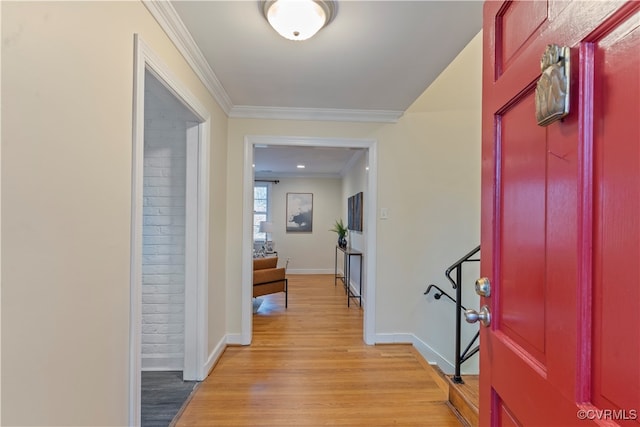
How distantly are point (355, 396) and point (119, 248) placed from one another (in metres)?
1.82

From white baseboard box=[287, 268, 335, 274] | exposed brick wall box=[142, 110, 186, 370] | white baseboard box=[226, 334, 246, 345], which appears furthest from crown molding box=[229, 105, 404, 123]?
white baseboard box=[287, 268, 335, 274]

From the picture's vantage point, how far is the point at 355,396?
218cm

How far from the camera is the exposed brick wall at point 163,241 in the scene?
8.09 feet

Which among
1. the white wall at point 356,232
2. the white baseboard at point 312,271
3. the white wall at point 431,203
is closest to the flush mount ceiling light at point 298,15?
the white wall at point 431,203

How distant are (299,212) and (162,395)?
522cm

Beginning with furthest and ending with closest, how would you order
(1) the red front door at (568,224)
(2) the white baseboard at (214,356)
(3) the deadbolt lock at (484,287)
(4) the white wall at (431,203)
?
(4) the white wall at (431,203)
(2) the white baseboard at (214,356)
(3) the deadbolt lock at (484,287)
(1) the red front door at (568,224)

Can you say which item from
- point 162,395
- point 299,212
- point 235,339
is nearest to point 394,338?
point 235,339

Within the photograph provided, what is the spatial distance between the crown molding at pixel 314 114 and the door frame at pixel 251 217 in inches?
7.8

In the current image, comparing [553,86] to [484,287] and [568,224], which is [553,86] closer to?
[568,224]

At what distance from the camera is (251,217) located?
10.2 feet

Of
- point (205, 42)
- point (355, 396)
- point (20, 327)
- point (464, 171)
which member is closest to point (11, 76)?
point (20, 327)

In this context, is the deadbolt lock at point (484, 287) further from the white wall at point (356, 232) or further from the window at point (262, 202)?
the window at point (262, 202)

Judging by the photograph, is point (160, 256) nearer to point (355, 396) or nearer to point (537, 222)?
point (355, 396)

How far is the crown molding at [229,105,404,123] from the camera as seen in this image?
300 cm
